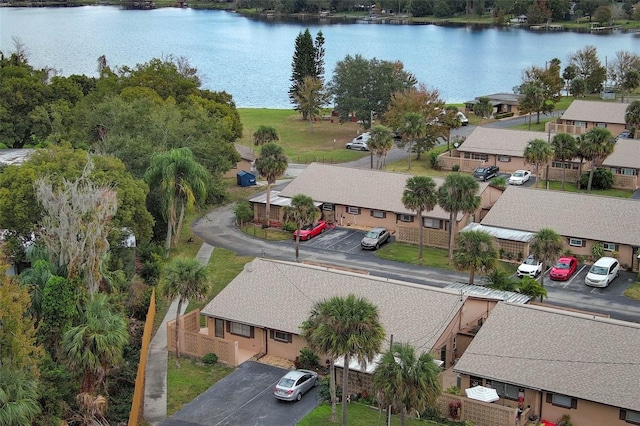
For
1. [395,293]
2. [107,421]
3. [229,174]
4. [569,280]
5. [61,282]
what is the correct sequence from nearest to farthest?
[107,421] < [61,282] < [395,293] < [569,280] < [229,174]

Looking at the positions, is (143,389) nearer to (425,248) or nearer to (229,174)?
(425,248)

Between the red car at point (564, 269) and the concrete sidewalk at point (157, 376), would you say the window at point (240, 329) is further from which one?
the red car at point (564, 269)

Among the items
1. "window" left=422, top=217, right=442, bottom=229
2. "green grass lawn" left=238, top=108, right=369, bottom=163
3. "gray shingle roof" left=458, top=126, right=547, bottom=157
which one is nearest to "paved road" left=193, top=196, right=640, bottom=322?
"window" left=422, top=217, right=442, bottom=229

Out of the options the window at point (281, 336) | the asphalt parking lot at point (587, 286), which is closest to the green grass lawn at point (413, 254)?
the asphalt parking lot at point (587, 286)

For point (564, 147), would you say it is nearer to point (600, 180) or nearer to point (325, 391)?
point (600, 180)

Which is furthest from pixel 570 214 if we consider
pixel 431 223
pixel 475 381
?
pixel 475 381

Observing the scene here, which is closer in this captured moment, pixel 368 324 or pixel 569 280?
pixel 368 324

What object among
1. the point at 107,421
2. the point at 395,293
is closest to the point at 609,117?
the point at 395,293
